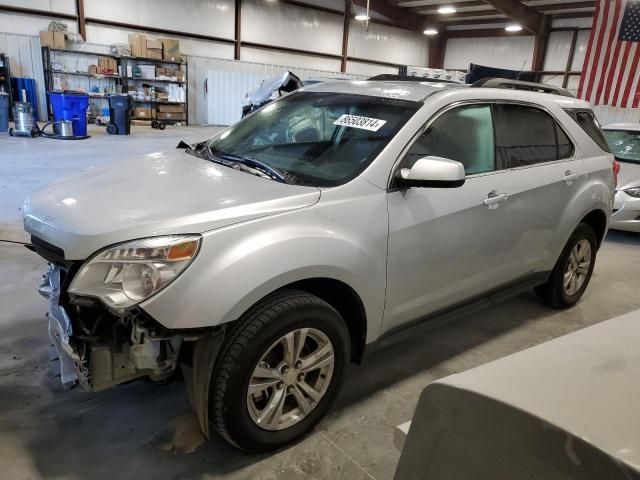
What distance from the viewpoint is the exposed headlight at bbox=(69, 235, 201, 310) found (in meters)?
1.75

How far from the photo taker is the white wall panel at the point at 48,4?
45.4 ft

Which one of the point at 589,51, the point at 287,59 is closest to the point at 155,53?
the point at 287,59

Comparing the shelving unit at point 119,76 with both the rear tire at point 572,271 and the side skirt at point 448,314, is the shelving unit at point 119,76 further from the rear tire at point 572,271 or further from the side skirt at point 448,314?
the side skirt at point 448,314

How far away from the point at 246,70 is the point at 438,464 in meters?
18.3

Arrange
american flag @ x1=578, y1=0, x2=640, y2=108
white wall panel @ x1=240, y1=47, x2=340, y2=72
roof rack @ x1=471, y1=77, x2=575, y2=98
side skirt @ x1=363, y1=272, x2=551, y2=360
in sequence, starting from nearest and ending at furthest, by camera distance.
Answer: side skirt @ x1=363, y1=272, x2=551, y2=360 → roof rack @ x1=471, y1=77, x2=575, y2=98 → american flag @ x1=578, y1=0, x2=640, y2=108 → white wall panel @ x1=240, y1=47, x2=340, y2=72

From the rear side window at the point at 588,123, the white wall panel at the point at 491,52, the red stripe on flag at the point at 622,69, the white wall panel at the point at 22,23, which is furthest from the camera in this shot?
the white wall panel at the point at 491,52

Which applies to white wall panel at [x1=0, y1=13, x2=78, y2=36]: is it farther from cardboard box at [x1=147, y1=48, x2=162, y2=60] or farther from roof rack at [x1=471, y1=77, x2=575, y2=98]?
roof rack at [x1=471, y1=77, x2=575, y2=98]

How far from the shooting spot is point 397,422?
241cm

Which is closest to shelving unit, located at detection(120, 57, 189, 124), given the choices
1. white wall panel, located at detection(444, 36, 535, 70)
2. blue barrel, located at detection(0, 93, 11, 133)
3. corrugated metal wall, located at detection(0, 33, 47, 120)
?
corrugated metal wall, located at detection(0, 33, 47, 120)

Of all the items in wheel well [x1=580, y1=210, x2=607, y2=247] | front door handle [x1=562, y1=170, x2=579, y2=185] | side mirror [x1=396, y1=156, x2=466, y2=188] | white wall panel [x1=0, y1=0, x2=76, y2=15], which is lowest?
wheel well [x1=580, y1=210, x2=607, y2=247]

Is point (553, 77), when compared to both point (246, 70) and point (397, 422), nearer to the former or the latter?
point (246, 70)

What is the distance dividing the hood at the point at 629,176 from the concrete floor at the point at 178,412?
2754 millimetres

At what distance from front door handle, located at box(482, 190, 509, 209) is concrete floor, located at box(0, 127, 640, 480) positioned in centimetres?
97

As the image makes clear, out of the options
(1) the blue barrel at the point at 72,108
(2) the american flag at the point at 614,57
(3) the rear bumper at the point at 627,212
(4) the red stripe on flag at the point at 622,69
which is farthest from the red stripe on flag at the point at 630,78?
(1) the blue barrel at the point at 72,108
